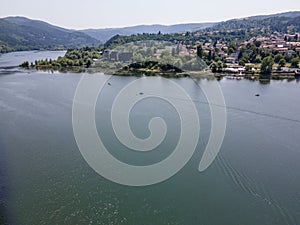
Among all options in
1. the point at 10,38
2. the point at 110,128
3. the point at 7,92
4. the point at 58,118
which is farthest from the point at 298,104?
the point at 10,38

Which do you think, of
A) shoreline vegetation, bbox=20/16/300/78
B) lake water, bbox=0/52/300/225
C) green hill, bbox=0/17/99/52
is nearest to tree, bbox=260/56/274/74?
shoreline vegetation, bbox=20/16/300/78

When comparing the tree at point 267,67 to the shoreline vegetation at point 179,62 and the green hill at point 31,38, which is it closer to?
the shoreline vegetation at point 179,62

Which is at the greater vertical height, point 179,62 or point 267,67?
point 179,62

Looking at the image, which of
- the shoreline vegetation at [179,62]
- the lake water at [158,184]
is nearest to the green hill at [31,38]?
the shoreline vegetation at [179,62]

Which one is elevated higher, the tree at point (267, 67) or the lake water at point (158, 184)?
the tree at point (267, 67)

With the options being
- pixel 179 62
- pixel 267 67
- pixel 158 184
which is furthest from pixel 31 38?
pixel 158 184

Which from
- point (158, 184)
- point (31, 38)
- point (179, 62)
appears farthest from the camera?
point (31, 38)

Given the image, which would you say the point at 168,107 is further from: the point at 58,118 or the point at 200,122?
the point at 58,118

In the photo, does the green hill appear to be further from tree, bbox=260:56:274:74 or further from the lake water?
the lake water

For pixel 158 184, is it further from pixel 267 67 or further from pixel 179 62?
pixel 267 67
